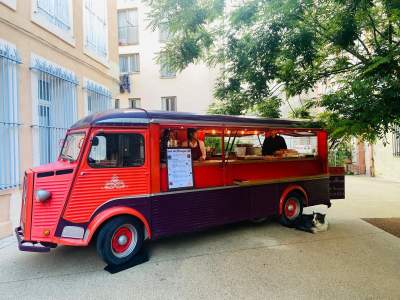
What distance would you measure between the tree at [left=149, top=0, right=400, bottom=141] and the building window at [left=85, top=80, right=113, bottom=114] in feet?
12.1

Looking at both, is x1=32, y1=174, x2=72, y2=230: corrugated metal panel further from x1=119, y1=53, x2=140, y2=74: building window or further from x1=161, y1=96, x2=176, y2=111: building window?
x1=119, y1=53, x2=140, y2=74: building window

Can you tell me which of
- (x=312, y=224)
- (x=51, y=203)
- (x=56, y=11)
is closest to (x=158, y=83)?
(x=56, y=11)

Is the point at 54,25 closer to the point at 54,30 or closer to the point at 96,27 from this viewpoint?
the point at 54,30

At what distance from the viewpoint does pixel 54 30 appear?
8.39m

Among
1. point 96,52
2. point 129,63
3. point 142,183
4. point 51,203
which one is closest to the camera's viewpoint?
point 51,203

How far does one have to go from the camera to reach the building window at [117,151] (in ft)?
17.0

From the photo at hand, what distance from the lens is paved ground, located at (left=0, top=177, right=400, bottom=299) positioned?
14.3 feet

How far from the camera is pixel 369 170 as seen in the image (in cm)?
1758

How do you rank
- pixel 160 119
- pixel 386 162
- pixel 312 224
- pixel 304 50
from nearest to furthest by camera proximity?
pixel 160 119
pixel 304 50
pixel 312 224
pixel 386 162

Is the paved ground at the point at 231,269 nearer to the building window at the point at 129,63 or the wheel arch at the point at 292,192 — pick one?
the wheel arch at the point at 292,192

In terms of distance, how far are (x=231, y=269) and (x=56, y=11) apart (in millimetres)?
7701

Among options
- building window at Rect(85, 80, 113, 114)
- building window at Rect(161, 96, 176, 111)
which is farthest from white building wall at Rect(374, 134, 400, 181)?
building window at Rect(161, 96, 176, 111)

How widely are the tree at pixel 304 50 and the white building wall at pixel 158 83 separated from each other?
42.3 feet

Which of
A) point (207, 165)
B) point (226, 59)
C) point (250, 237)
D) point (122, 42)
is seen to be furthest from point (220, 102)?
point (122, 42)
